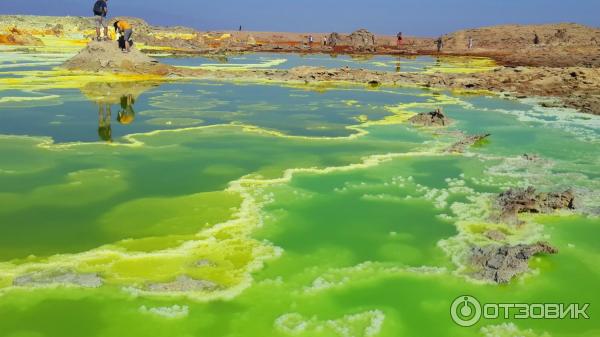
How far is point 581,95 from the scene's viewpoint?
23.9m

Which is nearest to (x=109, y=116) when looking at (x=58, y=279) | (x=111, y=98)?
(x=111, y=98)

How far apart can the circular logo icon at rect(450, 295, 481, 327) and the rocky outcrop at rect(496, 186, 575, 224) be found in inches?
111

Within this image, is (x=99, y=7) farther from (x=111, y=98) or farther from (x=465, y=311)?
(x=465, y=311)

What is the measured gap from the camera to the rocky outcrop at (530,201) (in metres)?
8.65

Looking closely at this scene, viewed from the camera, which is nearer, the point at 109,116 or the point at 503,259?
the point at 503,259

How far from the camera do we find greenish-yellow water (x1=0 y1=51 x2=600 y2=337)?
5.55 meters

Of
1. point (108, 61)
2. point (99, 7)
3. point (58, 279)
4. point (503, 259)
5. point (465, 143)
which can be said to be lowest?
point (58, 279)

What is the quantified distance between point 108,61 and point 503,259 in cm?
2596

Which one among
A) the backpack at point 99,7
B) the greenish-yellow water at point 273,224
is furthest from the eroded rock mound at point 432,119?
the backpack at point 99,7

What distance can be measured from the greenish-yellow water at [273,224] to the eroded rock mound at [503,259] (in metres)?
0.14

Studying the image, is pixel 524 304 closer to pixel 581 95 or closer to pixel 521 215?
pixel 521 215

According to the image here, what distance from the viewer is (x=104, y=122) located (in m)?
15.5

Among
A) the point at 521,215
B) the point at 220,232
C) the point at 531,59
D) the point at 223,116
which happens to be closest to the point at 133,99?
the point at 223,116

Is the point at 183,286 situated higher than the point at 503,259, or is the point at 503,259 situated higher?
the point at 503,259
